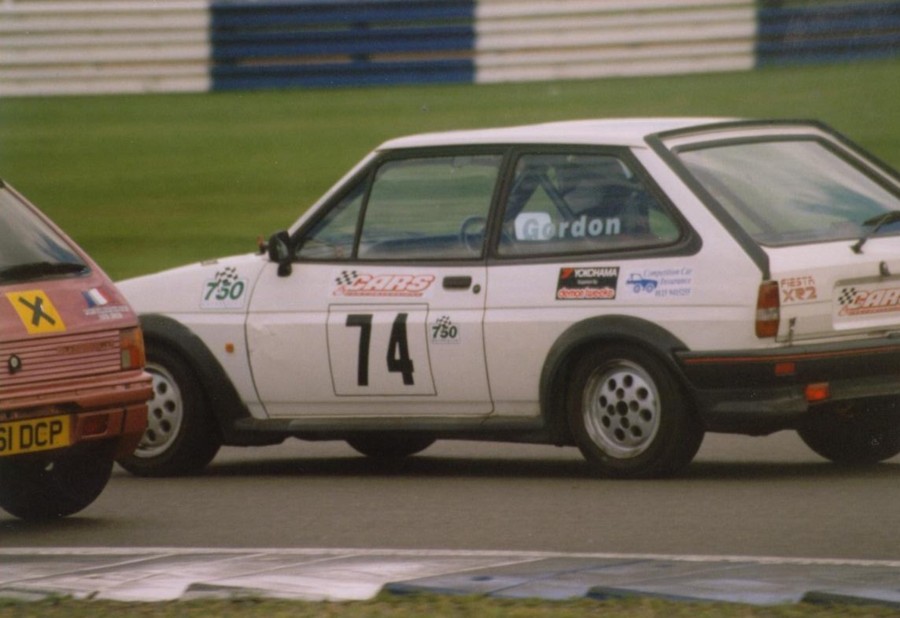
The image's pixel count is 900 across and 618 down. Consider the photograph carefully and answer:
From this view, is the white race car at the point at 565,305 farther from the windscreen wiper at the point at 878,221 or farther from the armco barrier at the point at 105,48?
the armco barrier at the point at 105,48

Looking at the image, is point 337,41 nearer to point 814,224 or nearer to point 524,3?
point 524,3

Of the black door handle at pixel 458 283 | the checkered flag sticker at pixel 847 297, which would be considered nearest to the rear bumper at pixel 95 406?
the black door handle at pixel 458 283

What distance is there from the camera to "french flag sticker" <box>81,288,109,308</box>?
8.25 meters

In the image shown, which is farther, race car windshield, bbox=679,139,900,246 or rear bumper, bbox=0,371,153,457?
race car windshield, bbox=679,139,900,246

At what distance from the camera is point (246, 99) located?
24172 millimetres

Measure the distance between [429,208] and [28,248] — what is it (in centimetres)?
207

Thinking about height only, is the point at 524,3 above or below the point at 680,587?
above

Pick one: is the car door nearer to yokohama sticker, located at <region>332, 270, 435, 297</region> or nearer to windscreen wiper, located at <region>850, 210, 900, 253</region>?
yokohama sticker, located at <region>332, 270, 435, 297</region>

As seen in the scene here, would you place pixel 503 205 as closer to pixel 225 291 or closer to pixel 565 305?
pixel 565 305

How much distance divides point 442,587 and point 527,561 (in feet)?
1.88

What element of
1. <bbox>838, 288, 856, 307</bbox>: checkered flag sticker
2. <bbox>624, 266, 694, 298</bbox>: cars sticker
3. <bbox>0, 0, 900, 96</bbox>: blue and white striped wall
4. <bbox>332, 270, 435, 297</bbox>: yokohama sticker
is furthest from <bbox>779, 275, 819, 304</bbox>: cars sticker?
<bbox>0, 0, 900, 96</bbox>: blue and white striped wall

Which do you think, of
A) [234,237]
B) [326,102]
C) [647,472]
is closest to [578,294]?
[647,472]

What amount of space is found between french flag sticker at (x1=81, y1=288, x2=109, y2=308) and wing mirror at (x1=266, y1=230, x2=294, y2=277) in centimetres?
157

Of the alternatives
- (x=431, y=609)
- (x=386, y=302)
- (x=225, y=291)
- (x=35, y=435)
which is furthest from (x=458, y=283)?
(x=431, y=609)
